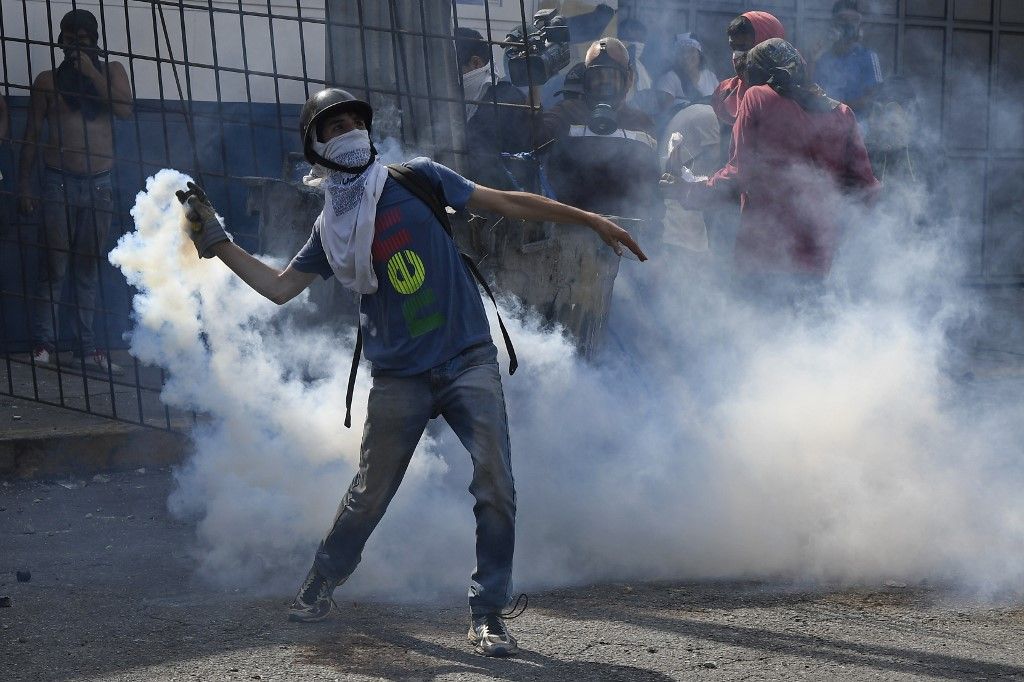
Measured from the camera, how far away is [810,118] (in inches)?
228

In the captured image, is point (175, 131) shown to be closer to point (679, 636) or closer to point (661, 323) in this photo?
point (661, 323)

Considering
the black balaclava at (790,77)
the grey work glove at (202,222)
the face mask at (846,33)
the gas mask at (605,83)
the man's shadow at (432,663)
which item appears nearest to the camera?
the man's shadow at (432,663)

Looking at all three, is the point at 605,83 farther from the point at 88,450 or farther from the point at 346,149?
the point at 346,149

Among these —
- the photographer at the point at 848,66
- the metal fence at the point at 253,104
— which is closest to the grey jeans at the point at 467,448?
the metal fence at the point at 253,104

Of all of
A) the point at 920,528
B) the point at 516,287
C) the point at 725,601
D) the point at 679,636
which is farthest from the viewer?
the point at 516,287

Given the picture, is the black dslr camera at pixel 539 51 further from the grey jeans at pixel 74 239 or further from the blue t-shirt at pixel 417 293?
the grey jeans at pixel 74 239

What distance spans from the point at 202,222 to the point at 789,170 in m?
2.76

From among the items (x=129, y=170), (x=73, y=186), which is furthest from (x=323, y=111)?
(x=129, y=170)

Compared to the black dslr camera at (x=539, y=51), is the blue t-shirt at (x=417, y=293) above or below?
below

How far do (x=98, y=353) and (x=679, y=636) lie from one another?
14.4ft

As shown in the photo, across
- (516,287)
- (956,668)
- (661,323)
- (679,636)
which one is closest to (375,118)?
(516,287)

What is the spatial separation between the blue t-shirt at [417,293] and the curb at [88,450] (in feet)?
8.72

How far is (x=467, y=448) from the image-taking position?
12.8 feet

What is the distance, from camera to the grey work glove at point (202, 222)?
3990 millimetres
